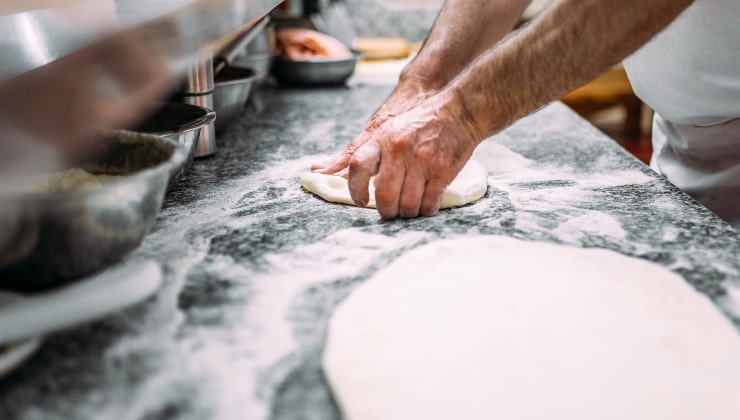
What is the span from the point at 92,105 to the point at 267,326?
34 cm

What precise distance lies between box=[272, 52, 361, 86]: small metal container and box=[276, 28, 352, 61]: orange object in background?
0.10 meters

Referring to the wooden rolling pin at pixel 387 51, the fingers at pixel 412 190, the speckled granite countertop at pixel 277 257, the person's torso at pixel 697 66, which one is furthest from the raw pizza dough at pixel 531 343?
the wooden rolling pin at pixel 387 51

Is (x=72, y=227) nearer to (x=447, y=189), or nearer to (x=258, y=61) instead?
(x=447, y=189)

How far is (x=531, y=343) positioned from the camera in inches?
28.5

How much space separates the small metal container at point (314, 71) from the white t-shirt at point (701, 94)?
1.21 metres

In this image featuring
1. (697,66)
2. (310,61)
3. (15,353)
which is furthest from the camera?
(310,61)

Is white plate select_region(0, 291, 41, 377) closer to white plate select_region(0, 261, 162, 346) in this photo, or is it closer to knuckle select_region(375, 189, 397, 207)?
white plate select_region(0, 261, 162, 346)

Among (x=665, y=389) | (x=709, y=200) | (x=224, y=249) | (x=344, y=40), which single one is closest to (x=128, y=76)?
(x=224, y=249)

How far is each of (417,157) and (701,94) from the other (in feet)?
2.62

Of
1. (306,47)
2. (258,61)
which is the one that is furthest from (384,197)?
(306,47)

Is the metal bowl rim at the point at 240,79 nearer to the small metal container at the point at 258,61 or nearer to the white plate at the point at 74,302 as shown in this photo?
the small metal container at the point at 258,61

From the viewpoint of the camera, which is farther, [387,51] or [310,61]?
[387,51]

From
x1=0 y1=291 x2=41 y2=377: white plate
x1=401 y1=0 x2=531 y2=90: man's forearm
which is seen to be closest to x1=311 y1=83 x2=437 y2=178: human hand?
x1=401 y1=0 x2=531 y2=90: man's forearm

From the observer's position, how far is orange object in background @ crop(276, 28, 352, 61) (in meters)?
2.64
